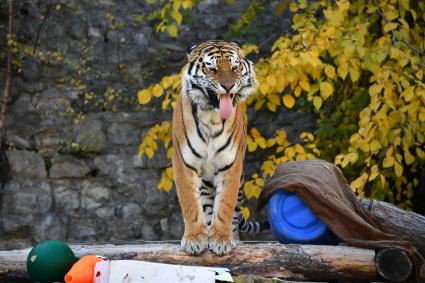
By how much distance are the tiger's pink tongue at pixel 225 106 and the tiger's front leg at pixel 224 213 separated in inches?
12.4

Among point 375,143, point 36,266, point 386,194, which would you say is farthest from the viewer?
point 386,194

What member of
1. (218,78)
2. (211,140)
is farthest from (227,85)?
(211,140)

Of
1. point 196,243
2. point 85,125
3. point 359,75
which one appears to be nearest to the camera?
point 196,243

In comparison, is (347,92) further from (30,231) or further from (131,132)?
(30,231)

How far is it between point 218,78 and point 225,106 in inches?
6.0

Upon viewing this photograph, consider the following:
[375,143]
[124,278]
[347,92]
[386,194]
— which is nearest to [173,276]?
[124,278]

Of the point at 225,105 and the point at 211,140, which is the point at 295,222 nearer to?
the point at 211,140

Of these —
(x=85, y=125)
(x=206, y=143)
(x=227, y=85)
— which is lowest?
(x=206, y=143)

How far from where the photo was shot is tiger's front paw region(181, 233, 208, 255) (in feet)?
14.0

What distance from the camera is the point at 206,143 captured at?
172 inches

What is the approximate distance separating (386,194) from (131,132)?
228 cm

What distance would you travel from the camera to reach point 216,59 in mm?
4301

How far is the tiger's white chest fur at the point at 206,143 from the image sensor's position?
4.36 m

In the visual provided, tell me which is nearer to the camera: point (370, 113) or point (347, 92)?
point (370, 113)
